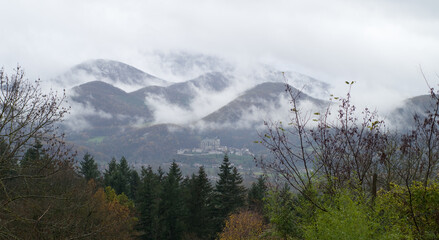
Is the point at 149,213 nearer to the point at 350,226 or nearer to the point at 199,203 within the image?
the point at 199,203

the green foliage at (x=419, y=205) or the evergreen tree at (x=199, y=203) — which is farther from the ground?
the green foliage at (x=419, y=205)

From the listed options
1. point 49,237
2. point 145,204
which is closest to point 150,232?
point 145,204

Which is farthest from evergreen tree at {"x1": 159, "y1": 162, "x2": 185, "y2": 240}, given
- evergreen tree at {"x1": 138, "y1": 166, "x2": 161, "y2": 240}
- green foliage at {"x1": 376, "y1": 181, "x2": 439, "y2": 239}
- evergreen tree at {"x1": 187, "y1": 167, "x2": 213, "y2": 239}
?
green foliage at {"x1": 376, "y1": 181, "x2": 439, "y2": 239}

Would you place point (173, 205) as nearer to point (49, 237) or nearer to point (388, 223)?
point (49, 237)

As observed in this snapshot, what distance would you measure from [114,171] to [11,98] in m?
54.3

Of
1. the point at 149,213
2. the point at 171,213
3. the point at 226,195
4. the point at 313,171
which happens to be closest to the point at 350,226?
the point at 313,171

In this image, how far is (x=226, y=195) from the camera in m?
45.9

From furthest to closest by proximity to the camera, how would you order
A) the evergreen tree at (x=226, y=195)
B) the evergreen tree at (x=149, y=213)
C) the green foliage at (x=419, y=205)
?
the evergreen tree at (x=226, y=195) → the evergreen tree at (x=149, y=213) → the green foliage at (x=419, y=205)

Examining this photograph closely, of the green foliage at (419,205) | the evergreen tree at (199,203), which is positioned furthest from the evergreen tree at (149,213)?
the green foliage at (419,205)

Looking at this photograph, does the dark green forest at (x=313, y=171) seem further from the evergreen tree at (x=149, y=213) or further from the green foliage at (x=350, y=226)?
the evergreen tree at (x=149, y=213)

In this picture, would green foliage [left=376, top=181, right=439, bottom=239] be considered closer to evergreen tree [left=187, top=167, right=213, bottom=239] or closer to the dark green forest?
the dark green forest

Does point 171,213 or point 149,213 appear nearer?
point 171,213

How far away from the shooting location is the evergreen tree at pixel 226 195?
4527 cm

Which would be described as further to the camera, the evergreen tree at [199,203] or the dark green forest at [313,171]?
the evergreen tree at [199,203]
